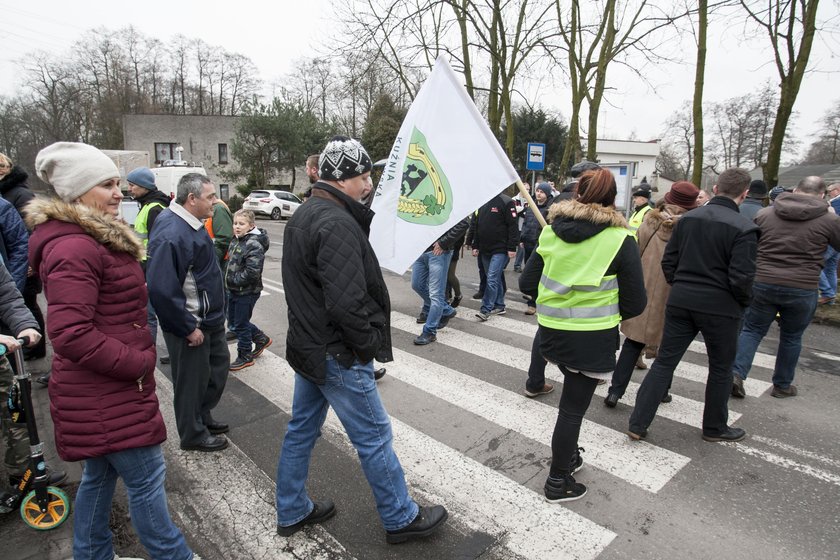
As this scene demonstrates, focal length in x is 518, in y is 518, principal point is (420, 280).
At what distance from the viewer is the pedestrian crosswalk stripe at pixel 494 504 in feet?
9.04

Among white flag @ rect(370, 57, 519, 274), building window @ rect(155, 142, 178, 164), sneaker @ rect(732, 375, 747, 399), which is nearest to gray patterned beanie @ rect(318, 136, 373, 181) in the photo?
white flag @ rect(370, 57, 519, 274)

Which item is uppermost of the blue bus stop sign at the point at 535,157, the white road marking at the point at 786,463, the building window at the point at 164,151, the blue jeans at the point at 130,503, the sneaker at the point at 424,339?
the building window at the point at 164,151

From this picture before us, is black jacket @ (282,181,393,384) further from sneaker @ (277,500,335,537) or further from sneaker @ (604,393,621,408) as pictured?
sneaker @ (604,393,621,408)

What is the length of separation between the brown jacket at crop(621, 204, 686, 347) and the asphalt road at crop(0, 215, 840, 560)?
2.27 ft

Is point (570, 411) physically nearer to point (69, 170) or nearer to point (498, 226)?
point (69, 170)

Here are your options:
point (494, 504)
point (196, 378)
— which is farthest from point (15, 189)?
point (494, 504)

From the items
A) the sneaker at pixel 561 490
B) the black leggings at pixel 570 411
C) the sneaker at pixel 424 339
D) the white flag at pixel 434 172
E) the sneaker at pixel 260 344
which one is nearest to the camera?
the black leggings at pixel 570 411

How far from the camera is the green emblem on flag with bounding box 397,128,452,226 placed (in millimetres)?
3484

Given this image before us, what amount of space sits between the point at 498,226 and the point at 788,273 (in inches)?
137

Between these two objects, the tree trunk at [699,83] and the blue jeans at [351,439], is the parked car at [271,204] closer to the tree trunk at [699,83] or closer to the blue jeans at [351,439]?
the tree trunk at [699,83]

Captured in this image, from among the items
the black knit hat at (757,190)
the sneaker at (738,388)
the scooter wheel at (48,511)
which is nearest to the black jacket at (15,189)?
the scooter wheel at (48,511)

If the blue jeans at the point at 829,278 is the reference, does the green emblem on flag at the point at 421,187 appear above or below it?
above

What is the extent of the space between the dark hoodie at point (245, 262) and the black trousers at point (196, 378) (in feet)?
4.50

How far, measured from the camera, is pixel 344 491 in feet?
10.6
